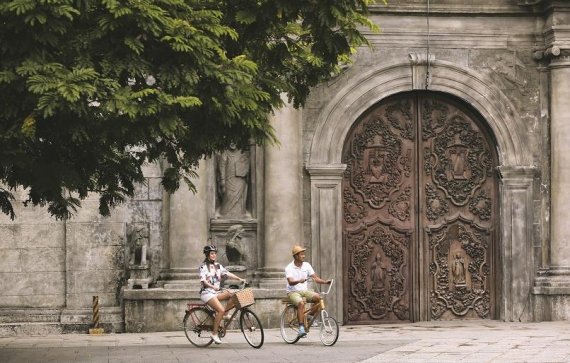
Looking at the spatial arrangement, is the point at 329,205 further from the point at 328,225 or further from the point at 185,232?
the point at 185,232

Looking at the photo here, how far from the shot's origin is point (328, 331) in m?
18.6

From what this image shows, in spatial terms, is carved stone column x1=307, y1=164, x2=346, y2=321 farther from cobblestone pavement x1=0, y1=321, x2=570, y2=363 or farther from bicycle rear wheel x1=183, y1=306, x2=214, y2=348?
bicycle rear wheel x1=183, y1=306, x2=214, y2=348

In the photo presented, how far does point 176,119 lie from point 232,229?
9151mm

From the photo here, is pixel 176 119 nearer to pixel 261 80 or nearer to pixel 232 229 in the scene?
pixel 261 80

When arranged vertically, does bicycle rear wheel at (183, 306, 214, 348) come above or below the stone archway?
below

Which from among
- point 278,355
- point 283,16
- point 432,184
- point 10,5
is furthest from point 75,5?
point 432,184

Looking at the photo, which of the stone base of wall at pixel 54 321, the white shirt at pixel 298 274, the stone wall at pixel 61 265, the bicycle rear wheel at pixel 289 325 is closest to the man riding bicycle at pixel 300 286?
the white shirt at pixel 298 274

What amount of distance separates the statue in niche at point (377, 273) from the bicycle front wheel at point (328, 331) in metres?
5.16

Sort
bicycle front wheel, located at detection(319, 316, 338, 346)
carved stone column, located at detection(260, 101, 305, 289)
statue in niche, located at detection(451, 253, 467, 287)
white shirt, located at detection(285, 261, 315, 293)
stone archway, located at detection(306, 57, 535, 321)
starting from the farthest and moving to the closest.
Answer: statue in niche, located at detection(451, 253, 467, 287)
stone archway, located at detection(306, 57, 535, 321)
carved stone column, located at detection(260, 101, 305, 289)
white shirt, located at detection(285, 261, 315, 293)
bicycle front wheel, located at detection(319, 316, 338, 346)

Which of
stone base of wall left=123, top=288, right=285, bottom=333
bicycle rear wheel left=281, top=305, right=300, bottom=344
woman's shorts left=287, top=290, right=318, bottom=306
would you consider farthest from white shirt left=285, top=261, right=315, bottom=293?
stone base of wall left=123, top=288, right=285, bottom=333

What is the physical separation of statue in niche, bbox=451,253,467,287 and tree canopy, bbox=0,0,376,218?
360 inches

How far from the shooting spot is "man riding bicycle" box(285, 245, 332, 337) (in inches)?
740

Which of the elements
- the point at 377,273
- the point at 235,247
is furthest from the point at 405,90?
the point at 235,247

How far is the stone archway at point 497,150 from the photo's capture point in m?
23.2
